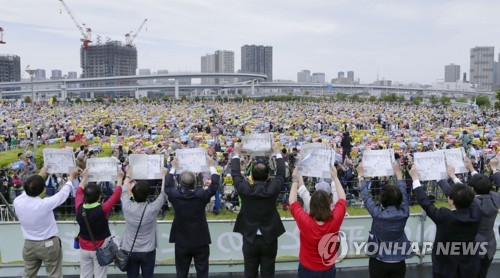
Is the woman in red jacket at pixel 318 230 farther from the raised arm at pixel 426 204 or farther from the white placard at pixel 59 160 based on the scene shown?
the white placard at pixel 59 160

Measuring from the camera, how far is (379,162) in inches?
189

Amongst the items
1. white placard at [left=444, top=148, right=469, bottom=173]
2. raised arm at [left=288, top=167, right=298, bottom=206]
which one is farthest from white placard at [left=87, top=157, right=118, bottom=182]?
white placard at [left=444, top=148, right=469, bottom=173]

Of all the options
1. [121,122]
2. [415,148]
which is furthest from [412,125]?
[121,122]

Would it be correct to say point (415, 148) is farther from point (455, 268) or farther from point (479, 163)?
point (455, 268)

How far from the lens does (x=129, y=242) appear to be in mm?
4453

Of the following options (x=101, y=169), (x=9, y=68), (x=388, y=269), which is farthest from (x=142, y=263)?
(x=9, y=68)

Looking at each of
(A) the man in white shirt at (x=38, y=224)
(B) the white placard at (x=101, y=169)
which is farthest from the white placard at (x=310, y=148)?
(A) the man in white shirt at (x=38, y=224)

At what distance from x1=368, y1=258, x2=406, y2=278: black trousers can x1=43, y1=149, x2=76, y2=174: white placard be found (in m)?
3.76

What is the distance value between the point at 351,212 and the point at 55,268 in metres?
7.11

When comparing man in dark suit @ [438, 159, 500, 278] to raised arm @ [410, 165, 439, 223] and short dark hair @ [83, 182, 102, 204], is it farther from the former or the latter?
short dark hair @ [83, 182, 102, 204]

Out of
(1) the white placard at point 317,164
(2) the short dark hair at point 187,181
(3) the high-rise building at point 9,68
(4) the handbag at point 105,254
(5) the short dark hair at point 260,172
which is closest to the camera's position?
(5) the short dark hair at point 260,172

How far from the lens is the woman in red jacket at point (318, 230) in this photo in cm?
363

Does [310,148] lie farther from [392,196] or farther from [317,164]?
[392,196]

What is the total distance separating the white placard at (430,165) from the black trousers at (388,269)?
1.23m
